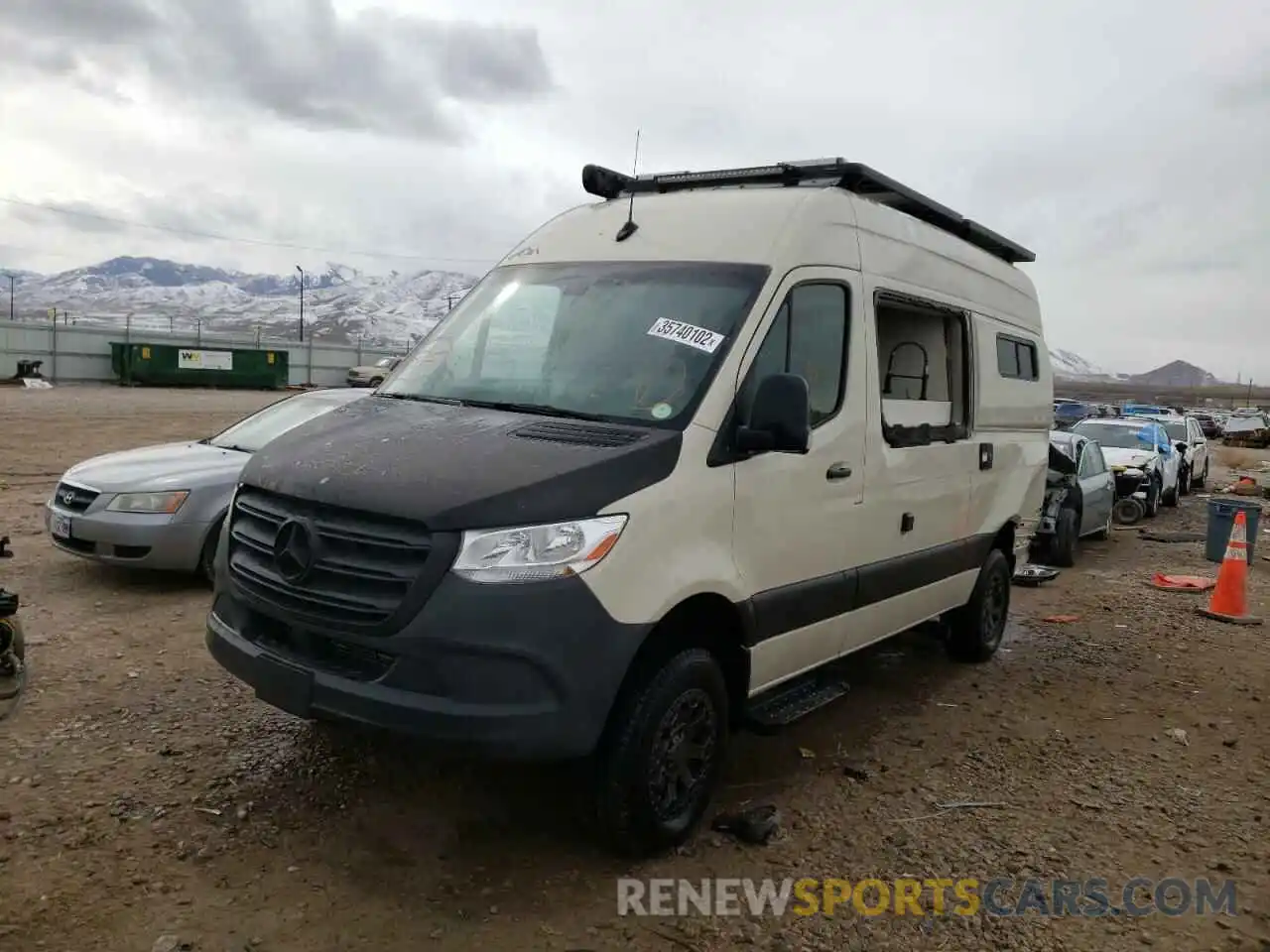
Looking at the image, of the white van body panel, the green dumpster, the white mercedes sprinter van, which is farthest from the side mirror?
the green dumpster

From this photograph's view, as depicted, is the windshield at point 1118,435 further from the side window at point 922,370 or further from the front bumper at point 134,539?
the front bumper at point 134,539

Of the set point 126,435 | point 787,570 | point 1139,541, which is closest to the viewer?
point 787,570

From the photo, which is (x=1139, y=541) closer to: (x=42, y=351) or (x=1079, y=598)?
(x=1079, y=598)

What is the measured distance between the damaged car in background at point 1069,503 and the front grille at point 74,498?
29.3 ft

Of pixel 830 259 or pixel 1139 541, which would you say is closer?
pixel 830 259

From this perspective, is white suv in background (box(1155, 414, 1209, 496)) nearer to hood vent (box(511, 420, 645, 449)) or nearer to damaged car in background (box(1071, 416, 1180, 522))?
damaged car in background (box(1071, 416, 1180, 522))

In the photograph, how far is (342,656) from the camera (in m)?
3.39

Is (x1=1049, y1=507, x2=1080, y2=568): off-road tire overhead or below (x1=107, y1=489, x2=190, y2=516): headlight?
below

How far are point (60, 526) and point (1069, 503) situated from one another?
10.2 m

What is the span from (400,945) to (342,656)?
95cm

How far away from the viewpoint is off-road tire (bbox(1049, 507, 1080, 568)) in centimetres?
1116

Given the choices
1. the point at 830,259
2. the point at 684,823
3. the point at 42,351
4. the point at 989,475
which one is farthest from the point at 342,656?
the point at 42,351

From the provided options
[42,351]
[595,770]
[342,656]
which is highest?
[42,351]

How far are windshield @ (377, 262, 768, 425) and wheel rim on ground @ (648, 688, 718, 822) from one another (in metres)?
1.10
